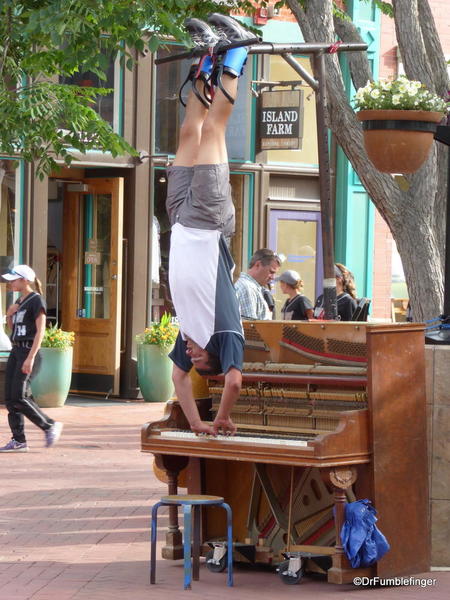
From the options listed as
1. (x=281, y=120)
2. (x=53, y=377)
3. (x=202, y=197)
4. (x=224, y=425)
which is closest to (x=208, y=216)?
(x=202, y=197)

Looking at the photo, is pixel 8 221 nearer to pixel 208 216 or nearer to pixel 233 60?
pixel 208 216

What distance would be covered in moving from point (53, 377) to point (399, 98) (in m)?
9.16

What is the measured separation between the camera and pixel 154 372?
17.4 m

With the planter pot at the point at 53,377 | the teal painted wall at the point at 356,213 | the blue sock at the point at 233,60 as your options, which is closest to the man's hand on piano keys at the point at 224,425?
the blue sock at the point at 233,60

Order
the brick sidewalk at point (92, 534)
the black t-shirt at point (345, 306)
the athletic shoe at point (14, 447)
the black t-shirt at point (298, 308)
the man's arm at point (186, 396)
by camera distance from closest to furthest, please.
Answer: the brick sidewalk at point (92, 534) < the man's arm at point (186, 396) < the black t-shirt at point (345, 306) < the athletic shoe at point (14, 447) < the black t-shirt at point (298, 308)

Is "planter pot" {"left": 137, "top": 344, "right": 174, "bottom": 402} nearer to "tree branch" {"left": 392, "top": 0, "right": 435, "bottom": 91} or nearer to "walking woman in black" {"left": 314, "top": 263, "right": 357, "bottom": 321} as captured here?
"walking woman in black" {"left": 314, "top": 263, "right": 357, "bottom": 321}

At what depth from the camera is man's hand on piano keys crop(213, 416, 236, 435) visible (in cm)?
730

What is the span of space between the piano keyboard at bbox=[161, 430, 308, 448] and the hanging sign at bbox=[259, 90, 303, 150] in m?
10.8

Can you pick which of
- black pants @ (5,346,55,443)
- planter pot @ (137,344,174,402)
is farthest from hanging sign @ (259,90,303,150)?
black pants @ (5,346,55,443)

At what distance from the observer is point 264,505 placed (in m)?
8.05

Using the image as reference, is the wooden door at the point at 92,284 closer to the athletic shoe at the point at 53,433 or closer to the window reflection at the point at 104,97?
the window reflection at the point at 104,97

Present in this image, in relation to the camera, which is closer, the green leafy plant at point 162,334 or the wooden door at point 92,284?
the green leafy plant at point 162,334

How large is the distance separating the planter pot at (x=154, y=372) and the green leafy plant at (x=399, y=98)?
914 centimetres

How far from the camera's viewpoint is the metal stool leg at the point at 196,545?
734cm
